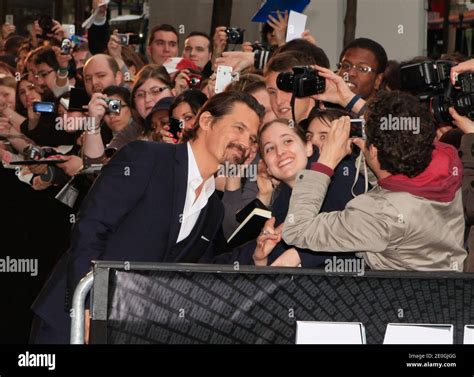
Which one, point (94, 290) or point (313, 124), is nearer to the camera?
point (94, 290)

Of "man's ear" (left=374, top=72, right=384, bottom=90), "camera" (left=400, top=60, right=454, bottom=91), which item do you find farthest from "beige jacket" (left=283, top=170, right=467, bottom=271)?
"man's ear" (left=374, top=72, right=384, bottom=90)

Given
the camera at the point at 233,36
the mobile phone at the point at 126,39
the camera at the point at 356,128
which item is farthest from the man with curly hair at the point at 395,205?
the mobile phone at the point at 126,39

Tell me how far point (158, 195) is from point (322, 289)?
1.17m

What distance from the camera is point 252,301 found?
382cm

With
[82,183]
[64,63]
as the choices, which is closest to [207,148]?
[82,183]

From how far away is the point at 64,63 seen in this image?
31.1ft

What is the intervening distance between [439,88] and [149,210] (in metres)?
1.60

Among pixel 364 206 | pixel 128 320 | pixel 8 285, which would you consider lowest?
pixel 8 285

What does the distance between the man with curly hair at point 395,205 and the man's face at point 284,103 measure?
57.8 inches

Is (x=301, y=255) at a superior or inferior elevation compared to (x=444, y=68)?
inferior

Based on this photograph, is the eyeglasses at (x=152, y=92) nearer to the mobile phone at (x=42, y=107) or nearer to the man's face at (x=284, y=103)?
the mobile phone at (x=42, y=107)

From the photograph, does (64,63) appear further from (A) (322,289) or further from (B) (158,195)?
(A) (322,289)
